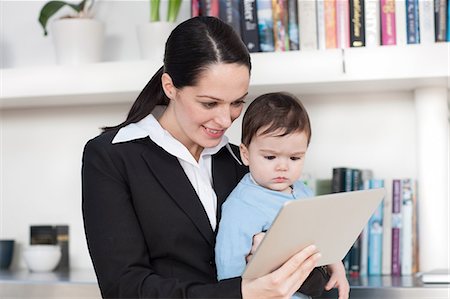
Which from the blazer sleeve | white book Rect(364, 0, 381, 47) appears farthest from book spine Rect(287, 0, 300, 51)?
the blazer sleeve

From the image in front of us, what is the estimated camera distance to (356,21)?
2.60m

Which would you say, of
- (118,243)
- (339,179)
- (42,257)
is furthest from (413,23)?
(42,257)

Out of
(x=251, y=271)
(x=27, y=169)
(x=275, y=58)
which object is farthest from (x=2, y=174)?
(x=251, y=271)

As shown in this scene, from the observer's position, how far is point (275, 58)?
8.39 ft

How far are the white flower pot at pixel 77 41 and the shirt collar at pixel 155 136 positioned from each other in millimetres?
906

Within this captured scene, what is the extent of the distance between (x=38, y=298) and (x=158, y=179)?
0.93 m

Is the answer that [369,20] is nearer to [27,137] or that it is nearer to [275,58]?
[275,58]

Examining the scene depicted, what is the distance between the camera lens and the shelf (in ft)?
8.14

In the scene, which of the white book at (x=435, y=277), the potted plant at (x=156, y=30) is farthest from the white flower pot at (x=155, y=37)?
the white book at (x=435, y=277)

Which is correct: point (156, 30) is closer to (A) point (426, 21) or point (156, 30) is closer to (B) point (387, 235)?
(A) point (426, 21)

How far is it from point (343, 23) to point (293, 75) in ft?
0.76

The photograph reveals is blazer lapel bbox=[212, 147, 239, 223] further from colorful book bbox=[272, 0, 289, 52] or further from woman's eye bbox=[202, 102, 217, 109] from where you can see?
colorful book bbox=[272, 0, 289, 52]

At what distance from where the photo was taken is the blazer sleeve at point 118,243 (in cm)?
173

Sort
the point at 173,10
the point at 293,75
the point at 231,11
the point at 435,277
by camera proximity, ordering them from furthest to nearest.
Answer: the point at 173,10, the point at 231,11, the point at 293,75, the point at 435,277
